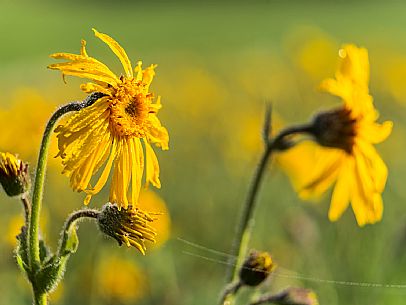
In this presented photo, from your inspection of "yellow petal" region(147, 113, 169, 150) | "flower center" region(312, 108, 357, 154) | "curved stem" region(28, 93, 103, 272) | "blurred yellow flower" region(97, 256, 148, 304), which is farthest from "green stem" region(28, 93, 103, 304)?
"blurred yellow flower" region(97, 256, 148, 304)

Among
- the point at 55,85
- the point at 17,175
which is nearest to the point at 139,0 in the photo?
the point at 55,85

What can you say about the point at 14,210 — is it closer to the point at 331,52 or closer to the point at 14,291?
the point at 14,291

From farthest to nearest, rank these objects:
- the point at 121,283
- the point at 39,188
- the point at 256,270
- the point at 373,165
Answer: the point at 121,283
the point at 373,165
the point at 256,270
the point at 39,188

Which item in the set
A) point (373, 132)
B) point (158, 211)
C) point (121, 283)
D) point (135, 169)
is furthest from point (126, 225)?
point (158, 211)

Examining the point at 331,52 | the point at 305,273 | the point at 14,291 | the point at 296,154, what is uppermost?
the point at 331,52

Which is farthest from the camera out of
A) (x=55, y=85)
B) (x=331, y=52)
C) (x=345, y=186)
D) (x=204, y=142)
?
(x=55, y=85)

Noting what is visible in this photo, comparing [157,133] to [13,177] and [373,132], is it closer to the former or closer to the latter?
[13,177]

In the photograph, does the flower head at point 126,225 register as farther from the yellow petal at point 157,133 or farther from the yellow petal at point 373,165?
the yellow petal at point 373,165
